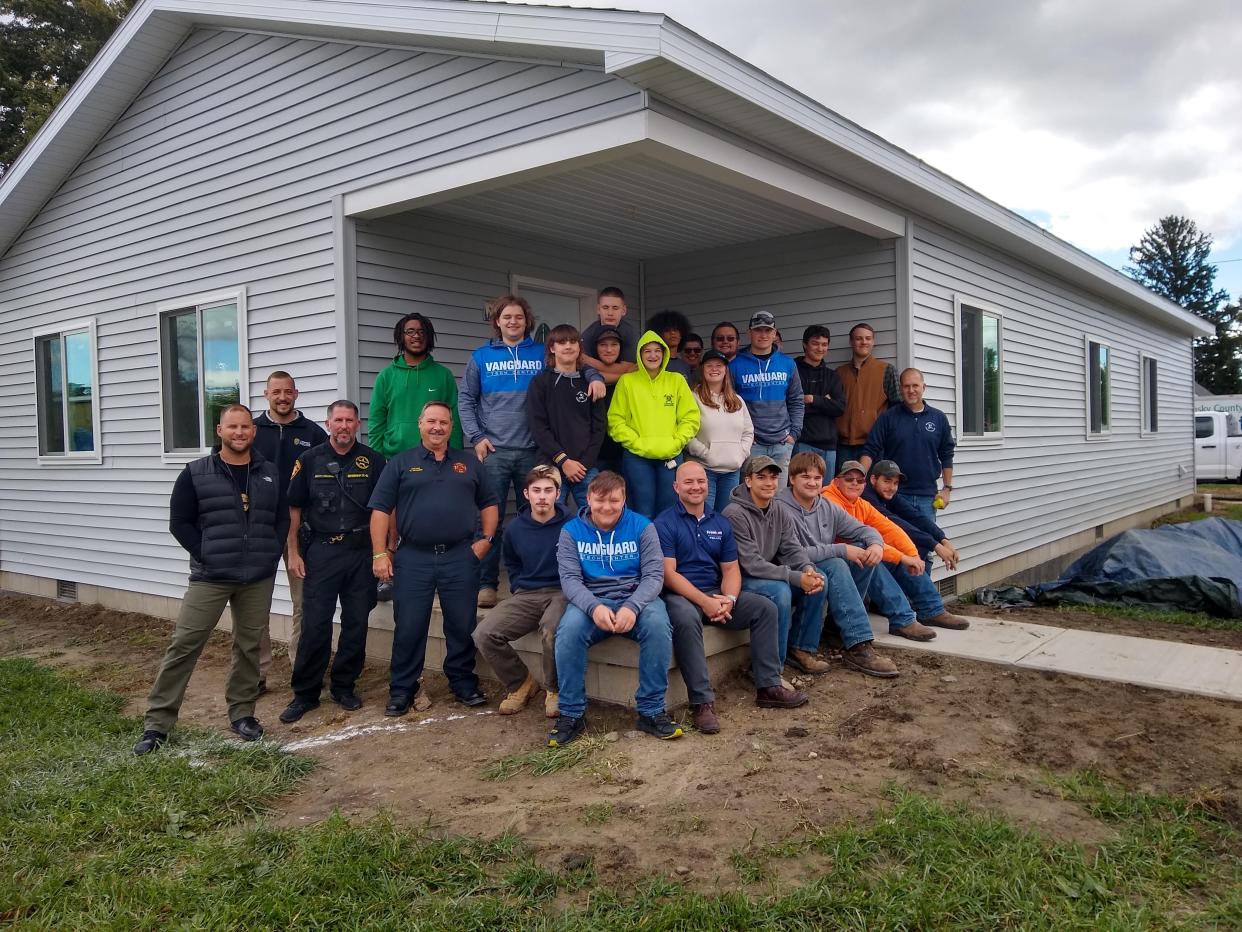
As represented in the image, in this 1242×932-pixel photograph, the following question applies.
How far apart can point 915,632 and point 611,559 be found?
2.41 meters

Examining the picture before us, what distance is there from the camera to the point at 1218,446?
22188mm

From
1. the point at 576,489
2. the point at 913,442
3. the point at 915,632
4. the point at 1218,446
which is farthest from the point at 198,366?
the point at 1218,446

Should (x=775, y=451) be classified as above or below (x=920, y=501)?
above

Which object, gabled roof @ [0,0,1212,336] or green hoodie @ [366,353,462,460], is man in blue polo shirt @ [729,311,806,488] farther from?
green hoodie @ [366,353,462,460]

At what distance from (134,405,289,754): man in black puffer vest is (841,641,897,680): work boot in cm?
331

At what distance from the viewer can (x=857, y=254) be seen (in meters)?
7.34

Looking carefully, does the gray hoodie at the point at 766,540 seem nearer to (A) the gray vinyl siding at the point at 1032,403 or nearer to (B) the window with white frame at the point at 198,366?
(A) the gray vinyl siding at the point at 1032,403

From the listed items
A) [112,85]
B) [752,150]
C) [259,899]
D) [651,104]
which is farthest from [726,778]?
[112,85]

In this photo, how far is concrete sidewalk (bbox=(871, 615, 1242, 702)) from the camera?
4.82m

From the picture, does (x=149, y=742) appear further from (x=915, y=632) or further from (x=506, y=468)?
(x=915, y=632)

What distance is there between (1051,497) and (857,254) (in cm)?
482

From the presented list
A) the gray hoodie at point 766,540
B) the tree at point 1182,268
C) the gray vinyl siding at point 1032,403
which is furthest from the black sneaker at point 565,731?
the tree at point 1182,268

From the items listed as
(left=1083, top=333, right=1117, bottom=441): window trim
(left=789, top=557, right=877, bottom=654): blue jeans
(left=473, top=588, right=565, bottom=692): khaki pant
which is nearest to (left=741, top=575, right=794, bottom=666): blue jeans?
(left=789, top=557, right=877, bottom=654): blue jeans

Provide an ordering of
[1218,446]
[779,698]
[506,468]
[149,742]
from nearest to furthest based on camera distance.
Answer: [149,742], [779,698], [506,468], [1218,446]
